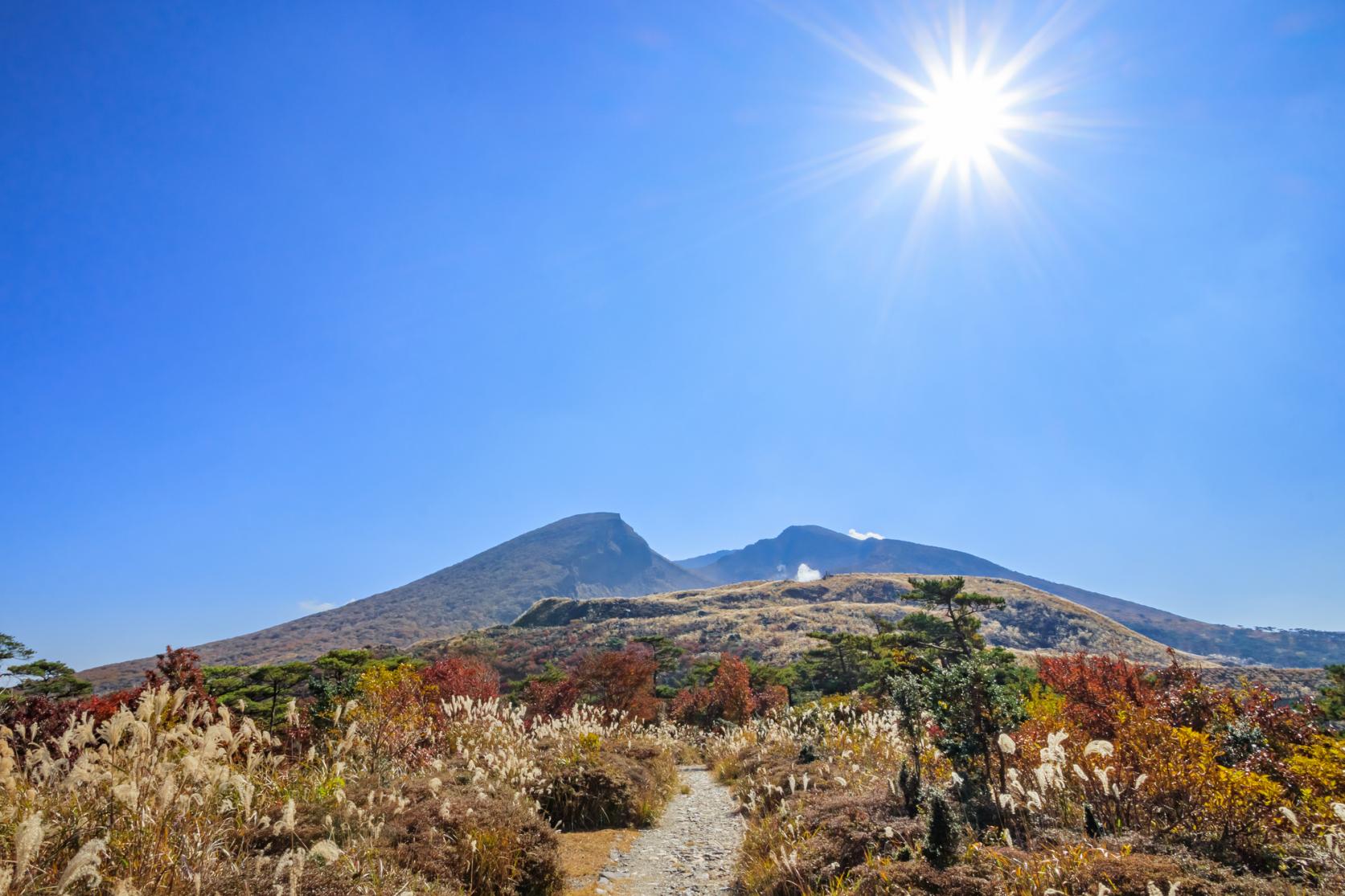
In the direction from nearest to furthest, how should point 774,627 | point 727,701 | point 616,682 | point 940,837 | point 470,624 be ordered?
point 940,837, point 616,682, point 727,701, point 774,627, point 470,624

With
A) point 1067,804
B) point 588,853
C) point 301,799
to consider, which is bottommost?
point 588,853

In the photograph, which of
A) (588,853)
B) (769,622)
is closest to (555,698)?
(588,853)

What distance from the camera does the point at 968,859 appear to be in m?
5.14

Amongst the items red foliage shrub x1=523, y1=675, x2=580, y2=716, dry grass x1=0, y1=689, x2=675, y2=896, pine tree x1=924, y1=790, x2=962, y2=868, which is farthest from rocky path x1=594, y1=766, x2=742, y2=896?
red foliage shrub x1=523, y1=675, x2=580, y2=716

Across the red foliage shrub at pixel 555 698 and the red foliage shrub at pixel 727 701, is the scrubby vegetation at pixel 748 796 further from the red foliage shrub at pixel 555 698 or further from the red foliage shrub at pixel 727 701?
the red foliage shrub at pixel 727 701

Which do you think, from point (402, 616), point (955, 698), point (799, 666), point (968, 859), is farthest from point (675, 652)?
point (402, 616)

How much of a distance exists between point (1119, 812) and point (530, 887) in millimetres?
6193

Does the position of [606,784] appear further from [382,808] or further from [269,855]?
[269,855]

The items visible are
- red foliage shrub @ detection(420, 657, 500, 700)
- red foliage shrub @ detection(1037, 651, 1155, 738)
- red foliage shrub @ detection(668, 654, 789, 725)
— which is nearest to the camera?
red foliage shrub @ detection(1037, 651, 1155, 738)

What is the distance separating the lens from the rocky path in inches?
279

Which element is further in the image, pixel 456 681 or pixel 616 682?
pixel 616 682

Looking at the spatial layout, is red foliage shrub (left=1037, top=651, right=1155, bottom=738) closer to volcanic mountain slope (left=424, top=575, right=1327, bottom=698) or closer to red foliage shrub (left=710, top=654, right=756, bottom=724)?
red foliage shrub (left=710, top=654, right=756, bottom=724)

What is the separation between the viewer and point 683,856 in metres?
8.32

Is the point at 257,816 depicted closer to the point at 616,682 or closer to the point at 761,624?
A: the point at 616,682
